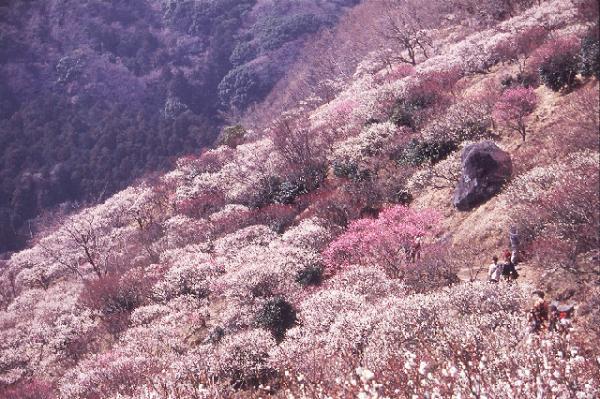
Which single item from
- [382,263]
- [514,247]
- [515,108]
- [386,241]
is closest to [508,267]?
[514,247]

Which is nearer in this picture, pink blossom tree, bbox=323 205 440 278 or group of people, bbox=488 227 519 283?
group of people, bbox=488 227 519 283

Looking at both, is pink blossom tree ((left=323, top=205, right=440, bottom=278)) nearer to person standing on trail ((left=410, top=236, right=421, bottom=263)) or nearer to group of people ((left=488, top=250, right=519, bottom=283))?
person standing on trail ((left=410, top=236, right=421, bottom=263))

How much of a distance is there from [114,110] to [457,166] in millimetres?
85500

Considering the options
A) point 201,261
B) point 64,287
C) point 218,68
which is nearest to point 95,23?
point 218,68

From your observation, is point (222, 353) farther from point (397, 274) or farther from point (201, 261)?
point (201, 261)

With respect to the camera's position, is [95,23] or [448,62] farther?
[95,23]

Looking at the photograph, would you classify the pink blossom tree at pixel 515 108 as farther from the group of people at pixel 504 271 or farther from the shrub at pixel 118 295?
the shrub at pixel 118 295

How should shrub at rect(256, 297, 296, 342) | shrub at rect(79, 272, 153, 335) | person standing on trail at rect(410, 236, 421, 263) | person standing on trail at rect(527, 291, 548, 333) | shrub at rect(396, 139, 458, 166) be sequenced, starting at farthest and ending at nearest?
1. shrub at rect(79, 272, 153, 335)
2. shrub at rect(396, 139, 458, 166)
3. person standing on trail at rect(410, 236, 421, 263)
4. shrub at rect(256, 297, 296, 342)
5. person standing on trail at rect(527, 291, 548, 333)

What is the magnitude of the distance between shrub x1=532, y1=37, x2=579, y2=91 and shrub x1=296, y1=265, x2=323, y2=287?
1298 centimetres

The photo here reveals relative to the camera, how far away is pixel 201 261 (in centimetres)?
2516

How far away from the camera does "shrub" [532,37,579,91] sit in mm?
20094

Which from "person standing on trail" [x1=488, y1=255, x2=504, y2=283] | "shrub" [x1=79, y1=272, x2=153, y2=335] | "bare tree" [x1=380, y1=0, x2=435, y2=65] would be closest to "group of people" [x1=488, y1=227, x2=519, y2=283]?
"person standing on trail" [x1=488, y1=255, x2=504, y2=283]

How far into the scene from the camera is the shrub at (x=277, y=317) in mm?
15500

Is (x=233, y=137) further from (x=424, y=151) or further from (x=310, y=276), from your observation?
(x=310, y=276)
